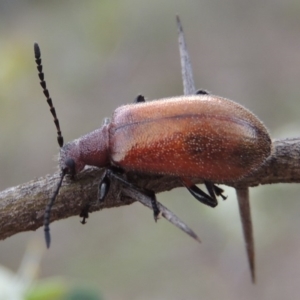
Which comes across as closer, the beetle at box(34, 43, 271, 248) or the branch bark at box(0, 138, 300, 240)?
the branch bark at box(0, 138, 300, 240)

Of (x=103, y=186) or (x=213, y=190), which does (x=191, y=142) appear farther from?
(x=103, y=186)

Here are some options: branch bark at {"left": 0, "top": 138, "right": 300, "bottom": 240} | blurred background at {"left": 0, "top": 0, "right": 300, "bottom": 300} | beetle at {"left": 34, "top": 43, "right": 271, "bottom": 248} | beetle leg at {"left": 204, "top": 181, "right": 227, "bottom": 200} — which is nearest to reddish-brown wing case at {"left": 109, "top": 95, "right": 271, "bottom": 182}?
beetle at {"left": 34, "top": 43, "right": 271, "bottom": 248}

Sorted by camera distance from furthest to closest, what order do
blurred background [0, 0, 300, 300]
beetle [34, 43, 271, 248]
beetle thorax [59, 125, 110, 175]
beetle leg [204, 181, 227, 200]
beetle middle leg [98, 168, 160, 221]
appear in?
blurred background [0, 0, 300, 300]
beetle thorax [59, 125, 110, 175]
beetle leg [204, 181, 227, 200]
beetle [34, 43, 271, 248]
beetle middle leg [98, 168, 160, 221]

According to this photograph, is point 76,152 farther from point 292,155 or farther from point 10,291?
point 292,155

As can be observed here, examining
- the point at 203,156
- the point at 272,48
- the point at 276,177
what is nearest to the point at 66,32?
the point at 272,48

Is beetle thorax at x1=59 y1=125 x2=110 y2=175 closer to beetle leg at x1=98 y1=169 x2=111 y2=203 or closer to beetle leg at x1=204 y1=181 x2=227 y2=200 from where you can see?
beetle leg at x1=98 y1=169 x2=111 y2=203

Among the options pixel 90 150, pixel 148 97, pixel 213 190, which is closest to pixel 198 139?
pixel 213 190

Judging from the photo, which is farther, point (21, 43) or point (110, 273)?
point (21, 43)
